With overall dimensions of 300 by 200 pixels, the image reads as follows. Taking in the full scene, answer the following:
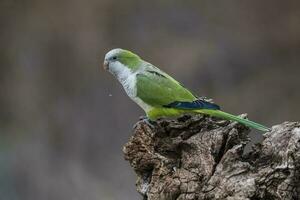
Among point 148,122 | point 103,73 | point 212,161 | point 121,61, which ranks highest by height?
point 103,73

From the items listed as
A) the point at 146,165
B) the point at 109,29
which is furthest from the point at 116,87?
the point at 146,165

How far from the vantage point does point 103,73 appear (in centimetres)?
568

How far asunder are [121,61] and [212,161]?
81 cm

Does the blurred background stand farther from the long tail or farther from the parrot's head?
the long tail

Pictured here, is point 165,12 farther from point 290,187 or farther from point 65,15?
point 290,187

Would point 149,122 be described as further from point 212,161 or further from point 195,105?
point 212,161

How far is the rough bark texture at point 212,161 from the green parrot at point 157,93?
0.08m

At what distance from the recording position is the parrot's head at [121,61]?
2867mm

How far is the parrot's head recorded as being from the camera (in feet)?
9.41

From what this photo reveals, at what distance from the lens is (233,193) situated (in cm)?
213

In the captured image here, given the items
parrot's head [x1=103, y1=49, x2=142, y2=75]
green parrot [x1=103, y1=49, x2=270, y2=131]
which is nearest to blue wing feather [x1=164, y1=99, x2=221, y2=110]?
green parrot [x1=103, y1=49, x2=270, y2=131]

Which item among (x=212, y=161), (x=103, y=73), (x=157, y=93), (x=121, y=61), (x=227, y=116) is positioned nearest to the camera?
(x=212, y=161)

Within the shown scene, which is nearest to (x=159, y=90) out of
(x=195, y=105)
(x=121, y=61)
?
(x=195, y=105)

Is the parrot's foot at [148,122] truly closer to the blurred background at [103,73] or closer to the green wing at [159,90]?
the green wing at [159,90]
